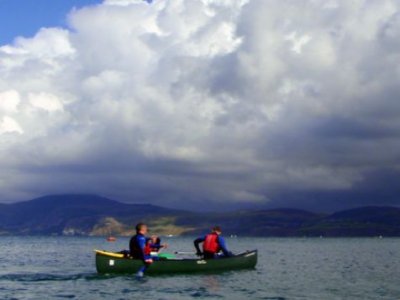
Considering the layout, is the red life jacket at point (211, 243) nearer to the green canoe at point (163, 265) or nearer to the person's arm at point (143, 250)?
the green canoe at point (163, 265)

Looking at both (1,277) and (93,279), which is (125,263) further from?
(1,277)

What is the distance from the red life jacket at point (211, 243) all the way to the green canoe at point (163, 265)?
127cm

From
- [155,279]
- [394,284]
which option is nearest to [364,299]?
[394,284]

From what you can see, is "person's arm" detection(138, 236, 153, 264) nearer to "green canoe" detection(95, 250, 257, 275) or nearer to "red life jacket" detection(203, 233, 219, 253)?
"green canoe" detection(95, 250, 257, 275)

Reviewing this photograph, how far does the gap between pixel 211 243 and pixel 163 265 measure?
5712 mm

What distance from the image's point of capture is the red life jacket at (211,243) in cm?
5441

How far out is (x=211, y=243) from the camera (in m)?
54.5

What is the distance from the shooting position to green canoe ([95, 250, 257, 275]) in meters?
49.1

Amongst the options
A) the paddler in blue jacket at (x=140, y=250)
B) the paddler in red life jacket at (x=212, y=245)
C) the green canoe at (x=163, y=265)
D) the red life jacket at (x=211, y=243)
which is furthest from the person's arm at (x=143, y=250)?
the red life jacket at (x=211, y=243)

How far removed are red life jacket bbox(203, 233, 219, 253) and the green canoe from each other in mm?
1270

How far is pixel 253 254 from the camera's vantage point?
196 feet

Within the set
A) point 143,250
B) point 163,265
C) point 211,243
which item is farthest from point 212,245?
point 143,250

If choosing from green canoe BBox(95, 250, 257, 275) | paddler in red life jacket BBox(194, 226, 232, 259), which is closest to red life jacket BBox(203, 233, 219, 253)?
paddler in red life jacket BBox(194, 226, 232, 259)

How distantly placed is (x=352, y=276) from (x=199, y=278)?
16.7m
